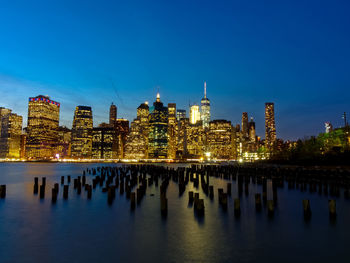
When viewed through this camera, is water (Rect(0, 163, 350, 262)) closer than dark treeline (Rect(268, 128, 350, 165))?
Yes

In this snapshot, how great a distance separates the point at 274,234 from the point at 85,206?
15007 mm

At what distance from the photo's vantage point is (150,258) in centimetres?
1121

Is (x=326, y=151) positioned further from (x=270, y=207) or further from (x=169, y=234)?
(x=169, y=234)

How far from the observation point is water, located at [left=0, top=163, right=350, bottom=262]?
37.8ft

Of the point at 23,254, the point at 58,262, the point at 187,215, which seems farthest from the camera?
the point at 187,215

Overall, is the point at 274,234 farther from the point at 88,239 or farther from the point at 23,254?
the point at 23,254

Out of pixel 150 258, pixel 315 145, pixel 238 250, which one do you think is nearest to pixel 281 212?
pixel 238 250

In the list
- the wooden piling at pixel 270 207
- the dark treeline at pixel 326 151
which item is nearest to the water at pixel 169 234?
the wooden piling at pixel 270 207

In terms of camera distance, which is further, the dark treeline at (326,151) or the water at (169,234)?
the dark treeline at (326,151)

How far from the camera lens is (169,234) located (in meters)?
14.6

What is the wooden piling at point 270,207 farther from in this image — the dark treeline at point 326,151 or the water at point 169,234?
the dark treeline at point 326,151

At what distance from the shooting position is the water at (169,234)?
37.8 feet

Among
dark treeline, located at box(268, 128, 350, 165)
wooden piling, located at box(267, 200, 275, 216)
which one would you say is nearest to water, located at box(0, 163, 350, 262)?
wooden piling, located at box(267, 200, 275, 216)

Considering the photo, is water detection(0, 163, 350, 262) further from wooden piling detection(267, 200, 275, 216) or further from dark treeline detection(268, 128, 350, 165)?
dark treeline detection(268, 128, 350, 165)
